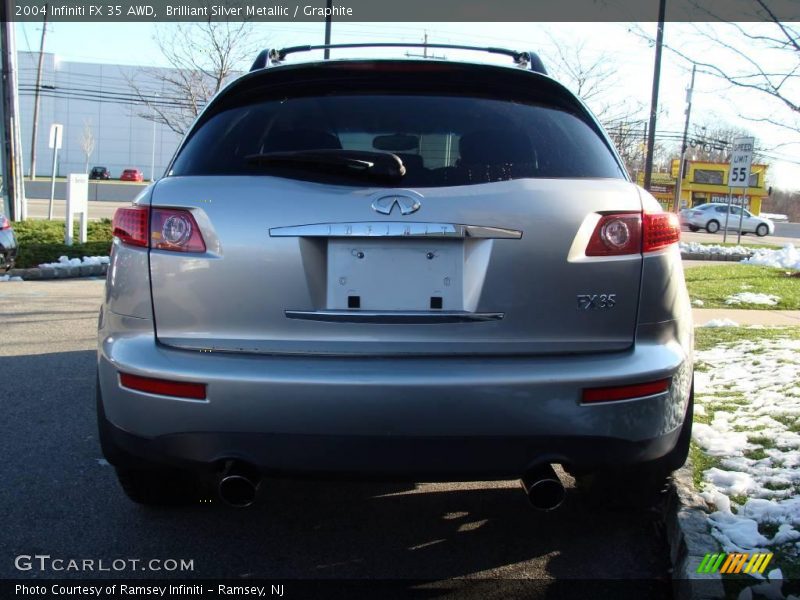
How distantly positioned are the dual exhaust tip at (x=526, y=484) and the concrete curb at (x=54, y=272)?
11208 mm

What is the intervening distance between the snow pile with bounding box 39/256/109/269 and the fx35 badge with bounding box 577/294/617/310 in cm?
1194

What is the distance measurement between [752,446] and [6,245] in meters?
10.8

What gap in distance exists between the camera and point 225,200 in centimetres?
260

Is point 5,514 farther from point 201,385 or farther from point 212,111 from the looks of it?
point 212,111

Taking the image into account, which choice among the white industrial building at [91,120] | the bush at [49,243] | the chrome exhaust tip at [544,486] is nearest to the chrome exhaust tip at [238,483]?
the chrome exhaust tip at [544,486]

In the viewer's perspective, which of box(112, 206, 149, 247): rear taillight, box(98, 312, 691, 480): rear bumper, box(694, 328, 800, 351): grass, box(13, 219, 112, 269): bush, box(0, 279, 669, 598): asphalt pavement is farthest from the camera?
box(13, 219, 112, 269): bush

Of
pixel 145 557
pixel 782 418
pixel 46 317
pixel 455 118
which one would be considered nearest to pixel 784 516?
pixel 782 418

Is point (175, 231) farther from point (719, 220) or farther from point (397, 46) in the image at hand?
point (719, 220)

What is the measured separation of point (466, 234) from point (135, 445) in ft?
4.27

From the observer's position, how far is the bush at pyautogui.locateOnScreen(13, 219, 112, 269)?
13.4 metres

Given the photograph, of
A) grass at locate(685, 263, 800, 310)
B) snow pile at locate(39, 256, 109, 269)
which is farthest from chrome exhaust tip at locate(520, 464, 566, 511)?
snow pile at locate(39, 256, 109, 269)

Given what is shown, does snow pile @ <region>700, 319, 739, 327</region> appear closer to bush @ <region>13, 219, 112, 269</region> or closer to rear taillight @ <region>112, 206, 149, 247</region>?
rear taillight @ <region>112, 206, 149, 247</region>

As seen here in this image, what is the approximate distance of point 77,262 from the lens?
13.4m

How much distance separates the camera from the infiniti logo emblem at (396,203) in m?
2.51
